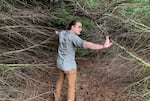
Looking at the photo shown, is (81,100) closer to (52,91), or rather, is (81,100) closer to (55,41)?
(52,91)

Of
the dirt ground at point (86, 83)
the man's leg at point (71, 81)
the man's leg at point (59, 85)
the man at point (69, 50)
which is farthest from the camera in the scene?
the dirt ground at point (86, 83)

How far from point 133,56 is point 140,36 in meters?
0.52

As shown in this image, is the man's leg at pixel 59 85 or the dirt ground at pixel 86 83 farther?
the dirt ground at pixel 86 83

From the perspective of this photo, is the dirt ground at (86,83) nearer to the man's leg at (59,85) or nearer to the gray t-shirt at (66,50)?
the man's leg at (59,85)

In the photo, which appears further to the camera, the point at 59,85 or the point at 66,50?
the point at 59,85

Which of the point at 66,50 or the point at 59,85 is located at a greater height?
the point at 66,50

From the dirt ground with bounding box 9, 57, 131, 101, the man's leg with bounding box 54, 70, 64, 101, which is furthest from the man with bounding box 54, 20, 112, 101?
the dirt ground with bounding box 9, 57, 131, 101

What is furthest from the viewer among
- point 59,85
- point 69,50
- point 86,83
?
point 86,83

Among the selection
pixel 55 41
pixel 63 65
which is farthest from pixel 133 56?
Result: pixel 55 41

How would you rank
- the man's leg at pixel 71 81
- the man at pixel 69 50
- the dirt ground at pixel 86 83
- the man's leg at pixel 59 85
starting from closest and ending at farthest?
the man at pixel 69 50
the man's leg at pixel 71 81
the man's leg at pixel 59 85
the dirt ground at pixel 86 83

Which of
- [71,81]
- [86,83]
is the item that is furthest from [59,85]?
[86,83]

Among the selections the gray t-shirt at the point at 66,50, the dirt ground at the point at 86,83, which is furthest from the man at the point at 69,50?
the dirt ground at the point at 86,83

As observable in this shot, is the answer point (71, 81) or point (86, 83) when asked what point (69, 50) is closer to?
point (71, 81)

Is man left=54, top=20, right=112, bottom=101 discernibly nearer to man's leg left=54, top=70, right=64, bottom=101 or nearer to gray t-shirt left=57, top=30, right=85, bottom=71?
gray t-shirt left=57, top=30, right=85, bottom=71
